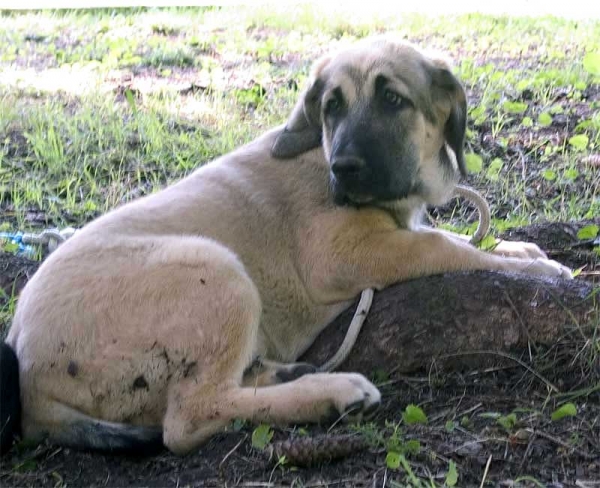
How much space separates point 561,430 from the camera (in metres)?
3.01

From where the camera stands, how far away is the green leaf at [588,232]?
4695 millimetres

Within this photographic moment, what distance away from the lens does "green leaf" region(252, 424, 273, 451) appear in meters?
3.12

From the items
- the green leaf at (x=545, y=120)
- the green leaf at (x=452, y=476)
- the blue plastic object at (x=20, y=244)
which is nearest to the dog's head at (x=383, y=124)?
the green leaf at (x=452, y=476)

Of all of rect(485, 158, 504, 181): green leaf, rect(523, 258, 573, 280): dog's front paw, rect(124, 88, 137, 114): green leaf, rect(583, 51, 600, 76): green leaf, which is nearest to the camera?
rect(523, 258, 573, 280): dog's front paw

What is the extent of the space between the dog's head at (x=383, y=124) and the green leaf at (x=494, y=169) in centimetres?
169

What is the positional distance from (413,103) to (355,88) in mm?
273

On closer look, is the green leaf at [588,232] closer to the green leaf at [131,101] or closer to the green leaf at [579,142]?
the green leaf at [579,142]

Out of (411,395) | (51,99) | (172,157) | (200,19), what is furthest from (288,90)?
(411,395)

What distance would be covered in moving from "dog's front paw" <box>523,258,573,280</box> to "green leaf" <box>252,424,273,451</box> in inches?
59.8

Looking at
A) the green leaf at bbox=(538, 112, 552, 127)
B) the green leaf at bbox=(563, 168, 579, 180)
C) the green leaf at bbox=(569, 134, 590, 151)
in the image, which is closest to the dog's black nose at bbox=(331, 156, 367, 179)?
the green leaf at bbox=(563, 168, 579, 180)

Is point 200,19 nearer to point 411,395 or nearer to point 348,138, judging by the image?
point 348,138

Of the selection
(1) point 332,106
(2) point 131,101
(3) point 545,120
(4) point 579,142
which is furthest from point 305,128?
(2) point 131,101

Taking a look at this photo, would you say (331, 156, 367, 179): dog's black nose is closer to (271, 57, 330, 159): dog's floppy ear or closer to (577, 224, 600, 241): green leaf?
(271, 57, 330, 159): dog's floppy ear

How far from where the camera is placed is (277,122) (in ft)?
22.4
